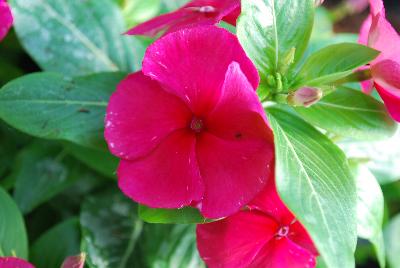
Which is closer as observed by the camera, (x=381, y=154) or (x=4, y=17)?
(x=4, y=17)

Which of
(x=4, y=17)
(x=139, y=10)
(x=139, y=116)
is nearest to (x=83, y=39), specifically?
(x=139, y=10)

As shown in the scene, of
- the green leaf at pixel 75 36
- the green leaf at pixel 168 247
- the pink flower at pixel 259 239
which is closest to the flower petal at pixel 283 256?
the pink flower at pixel 259 239

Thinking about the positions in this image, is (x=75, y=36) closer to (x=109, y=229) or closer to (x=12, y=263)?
(x=109, y=229)

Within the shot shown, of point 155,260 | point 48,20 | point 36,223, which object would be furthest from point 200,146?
point 36,223

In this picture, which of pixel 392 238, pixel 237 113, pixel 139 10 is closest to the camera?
pixel 237 113

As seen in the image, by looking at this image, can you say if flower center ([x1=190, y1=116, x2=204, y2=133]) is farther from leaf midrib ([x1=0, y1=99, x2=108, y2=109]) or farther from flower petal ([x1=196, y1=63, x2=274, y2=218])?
leaf midrib ([x1=0, y1=99, x2=108, y2=109])

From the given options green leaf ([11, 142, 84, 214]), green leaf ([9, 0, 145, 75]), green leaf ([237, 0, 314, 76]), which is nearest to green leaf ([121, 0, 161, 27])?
green leaf ([9, 0, 145, 75])
